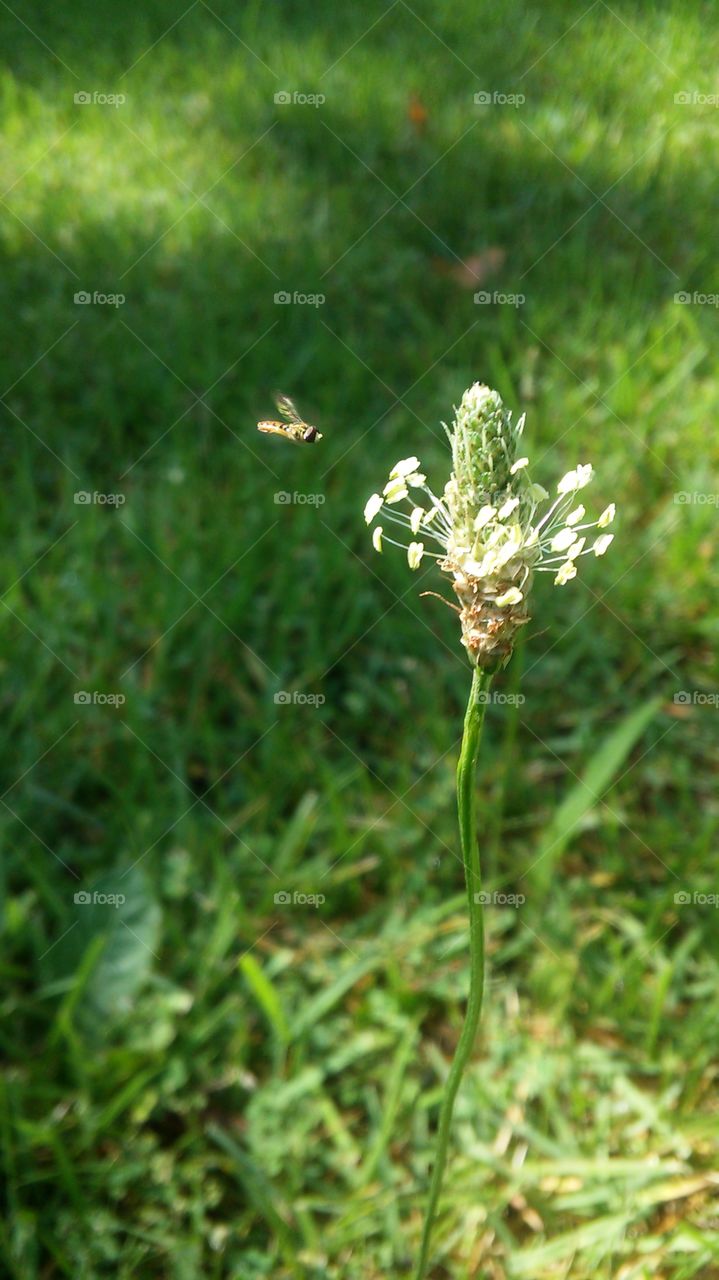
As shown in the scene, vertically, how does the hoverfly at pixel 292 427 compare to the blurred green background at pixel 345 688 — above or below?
above

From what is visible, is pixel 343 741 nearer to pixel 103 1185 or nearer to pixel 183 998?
pixel 183 998

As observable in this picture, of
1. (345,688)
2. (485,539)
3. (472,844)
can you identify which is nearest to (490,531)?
(485,539)

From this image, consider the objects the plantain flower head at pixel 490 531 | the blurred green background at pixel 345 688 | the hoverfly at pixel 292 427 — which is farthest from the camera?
the blurred green background at pixel 345 688

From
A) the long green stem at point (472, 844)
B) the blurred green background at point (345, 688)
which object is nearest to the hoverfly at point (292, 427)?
the blurred green background at point (345, 688)

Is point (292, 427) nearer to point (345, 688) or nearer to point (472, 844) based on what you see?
point (472, 844)

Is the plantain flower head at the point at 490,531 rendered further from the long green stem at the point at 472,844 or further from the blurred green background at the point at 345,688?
the blurred green background at the point at 345,688

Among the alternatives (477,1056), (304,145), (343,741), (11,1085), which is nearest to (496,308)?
(304,145)

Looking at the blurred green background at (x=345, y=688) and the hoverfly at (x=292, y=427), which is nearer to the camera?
the hoverfly at (x=292, y=427)

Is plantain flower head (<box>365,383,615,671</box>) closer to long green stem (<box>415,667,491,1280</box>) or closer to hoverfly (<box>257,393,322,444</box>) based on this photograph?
long green stem (<box>415,667,491,1280</box>)
